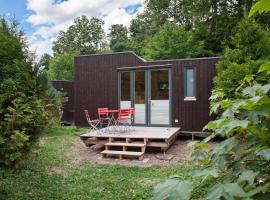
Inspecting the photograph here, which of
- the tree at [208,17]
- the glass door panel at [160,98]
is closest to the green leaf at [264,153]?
the glass door panel at [160,98]

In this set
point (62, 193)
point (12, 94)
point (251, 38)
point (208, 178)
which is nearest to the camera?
→ point (208, 178)

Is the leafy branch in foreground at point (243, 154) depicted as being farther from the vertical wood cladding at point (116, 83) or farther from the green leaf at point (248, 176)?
the vertical wood cladding at point (116, 83)

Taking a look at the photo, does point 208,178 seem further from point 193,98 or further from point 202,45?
point 202,45

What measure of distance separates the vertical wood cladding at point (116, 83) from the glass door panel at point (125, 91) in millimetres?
222

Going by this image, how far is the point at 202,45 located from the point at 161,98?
11.0 m

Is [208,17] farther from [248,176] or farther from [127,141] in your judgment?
[248,176]

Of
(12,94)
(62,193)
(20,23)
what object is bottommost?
(62,193)

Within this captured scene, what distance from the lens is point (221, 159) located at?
103 cm

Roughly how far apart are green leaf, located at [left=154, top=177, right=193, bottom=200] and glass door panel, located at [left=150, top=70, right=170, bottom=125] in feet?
30.7

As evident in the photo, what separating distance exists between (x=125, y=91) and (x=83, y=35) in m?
30.3

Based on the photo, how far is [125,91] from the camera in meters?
11.0

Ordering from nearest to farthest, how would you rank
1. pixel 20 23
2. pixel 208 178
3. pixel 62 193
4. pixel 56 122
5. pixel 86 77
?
pixel 208 178 → pixel 62 193 → pixel 20 23 → pixel 56 122 → pixel 86 77

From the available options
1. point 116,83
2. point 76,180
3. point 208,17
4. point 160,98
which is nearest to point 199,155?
point 76,180

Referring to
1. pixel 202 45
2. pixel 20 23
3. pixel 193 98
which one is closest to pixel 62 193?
pixel 20 23
